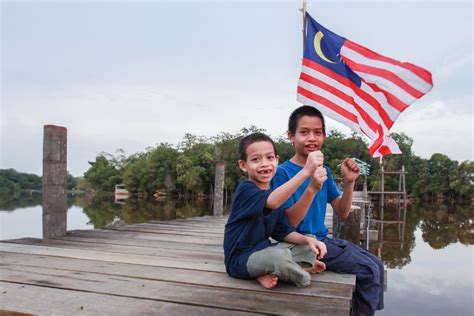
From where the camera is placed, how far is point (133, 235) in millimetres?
5129

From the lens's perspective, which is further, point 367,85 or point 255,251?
point 367,85

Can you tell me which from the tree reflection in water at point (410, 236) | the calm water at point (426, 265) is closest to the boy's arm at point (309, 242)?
the calm water at point (426, 265)

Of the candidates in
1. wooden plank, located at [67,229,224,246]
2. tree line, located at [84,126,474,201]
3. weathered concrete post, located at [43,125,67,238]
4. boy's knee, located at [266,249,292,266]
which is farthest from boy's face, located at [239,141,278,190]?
tree line, located at [84,126,474,201]

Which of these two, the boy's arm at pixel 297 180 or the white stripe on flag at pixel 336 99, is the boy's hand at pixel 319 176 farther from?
the white stripe on flag at pixel 336 99

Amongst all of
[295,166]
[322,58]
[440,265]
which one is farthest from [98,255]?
[440,265]

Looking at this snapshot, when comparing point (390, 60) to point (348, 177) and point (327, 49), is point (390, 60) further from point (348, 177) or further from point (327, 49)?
point (348, 177)

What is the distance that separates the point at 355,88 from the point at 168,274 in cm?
235

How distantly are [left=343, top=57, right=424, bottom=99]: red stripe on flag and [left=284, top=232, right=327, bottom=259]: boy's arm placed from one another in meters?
1.67

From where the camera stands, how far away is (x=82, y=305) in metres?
2.19

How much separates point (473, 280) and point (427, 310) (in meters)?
3.30

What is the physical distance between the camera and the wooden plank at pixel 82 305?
2.09 metres

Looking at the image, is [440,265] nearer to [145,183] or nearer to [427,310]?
[427,310]

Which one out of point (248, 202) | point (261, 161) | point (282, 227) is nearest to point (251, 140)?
point (261, 161)

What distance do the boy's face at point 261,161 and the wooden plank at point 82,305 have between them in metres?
0.91
